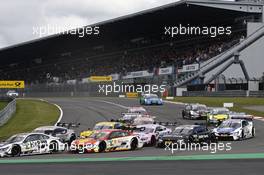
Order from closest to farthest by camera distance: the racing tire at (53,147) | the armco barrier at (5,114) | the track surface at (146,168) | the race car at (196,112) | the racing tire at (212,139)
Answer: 1. the track surface at (146,168)
2. the racing tire at (53,147)
3. the racing tire at (212,139)
4. the armco barrier at (5,114)
5. the race car at (196,112)

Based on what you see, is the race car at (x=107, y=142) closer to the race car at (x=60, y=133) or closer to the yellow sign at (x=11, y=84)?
the race car at (x=60, y=133)

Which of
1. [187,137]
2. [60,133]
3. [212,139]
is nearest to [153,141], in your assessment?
[187,137]

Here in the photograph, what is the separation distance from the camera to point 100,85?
80.6 metres

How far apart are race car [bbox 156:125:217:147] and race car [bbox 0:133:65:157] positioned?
15.3ft

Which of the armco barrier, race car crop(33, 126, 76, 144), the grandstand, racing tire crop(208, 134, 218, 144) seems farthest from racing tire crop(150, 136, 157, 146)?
the grandstand

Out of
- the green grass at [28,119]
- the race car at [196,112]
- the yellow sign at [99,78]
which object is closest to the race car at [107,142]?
the green grass at [28,119]

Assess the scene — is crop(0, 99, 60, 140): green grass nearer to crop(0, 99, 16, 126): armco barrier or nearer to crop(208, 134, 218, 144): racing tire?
crop(0, 99, 16, 126): armco barrier

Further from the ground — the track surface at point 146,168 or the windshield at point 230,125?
the windshield at point 230,125

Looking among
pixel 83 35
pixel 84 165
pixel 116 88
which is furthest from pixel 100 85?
pixel 84 165

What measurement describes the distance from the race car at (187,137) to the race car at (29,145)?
15.3 feet

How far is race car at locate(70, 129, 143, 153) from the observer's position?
23.6 metres

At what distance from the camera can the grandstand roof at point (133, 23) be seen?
70625mm

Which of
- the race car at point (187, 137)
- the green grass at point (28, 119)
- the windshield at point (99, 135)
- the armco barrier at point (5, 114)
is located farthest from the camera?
the armco barrier at point (5, 114)

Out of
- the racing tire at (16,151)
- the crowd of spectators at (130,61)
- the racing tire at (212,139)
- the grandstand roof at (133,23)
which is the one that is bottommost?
the racing tire at (16,151)
